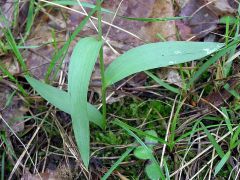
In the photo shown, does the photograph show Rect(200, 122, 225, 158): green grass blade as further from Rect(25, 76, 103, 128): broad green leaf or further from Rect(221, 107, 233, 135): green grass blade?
Rect(25, 76, 103, 128): broad green leaf

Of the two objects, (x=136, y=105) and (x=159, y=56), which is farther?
(x=136, y=105)

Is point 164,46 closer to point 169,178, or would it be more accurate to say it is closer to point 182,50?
point 182,50

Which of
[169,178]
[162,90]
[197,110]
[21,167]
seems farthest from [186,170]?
Answer: [21,167]

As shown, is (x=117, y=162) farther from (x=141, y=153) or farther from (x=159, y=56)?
(x=159, y=56)

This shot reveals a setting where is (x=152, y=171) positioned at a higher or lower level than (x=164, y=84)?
lower

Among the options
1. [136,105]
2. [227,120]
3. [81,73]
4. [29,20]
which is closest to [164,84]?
[136,105]

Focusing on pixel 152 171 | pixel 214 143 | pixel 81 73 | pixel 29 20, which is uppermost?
pixel 29 20
